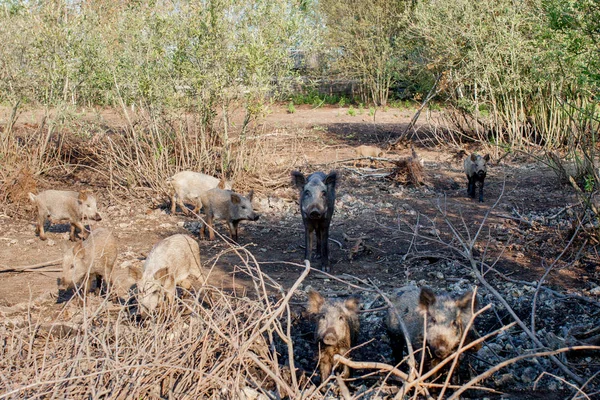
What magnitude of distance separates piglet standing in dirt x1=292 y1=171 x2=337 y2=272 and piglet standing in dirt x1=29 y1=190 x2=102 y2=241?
3.11m

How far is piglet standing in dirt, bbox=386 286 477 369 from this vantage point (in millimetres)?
4590

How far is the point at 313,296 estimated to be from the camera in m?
5.09

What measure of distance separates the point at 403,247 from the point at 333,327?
3.99 meters

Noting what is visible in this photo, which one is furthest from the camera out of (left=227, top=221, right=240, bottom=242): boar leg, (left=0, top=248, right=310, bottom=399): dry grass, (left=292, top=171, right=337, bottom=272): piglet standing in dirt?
(left=227, top=221, right=240, bottom=242): boar leg

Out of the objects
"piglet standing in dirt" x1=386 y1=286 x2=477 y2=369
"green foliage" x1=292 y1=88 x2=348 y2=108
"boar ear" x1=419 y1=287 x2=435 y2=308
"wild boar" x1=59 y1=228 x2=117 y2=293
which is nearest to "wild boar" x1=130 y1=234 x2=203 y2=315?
"wild boar" x1=59 y1=228 x2=117 y2=293

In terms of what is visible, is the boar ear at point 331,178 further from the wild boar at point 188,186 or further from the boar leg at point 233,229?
the wild boar at point 188,186

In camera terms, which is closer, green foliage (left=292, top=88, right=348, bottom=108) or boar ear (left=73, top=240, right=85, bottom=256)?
boar ear (left=73, top=240, right=85, bottom=256)

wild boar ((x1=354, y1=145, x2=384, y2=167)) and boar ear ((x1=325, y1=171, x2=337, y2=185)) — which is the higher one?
boar ear ((x1=325, y1=171, x2=337, y2=185))

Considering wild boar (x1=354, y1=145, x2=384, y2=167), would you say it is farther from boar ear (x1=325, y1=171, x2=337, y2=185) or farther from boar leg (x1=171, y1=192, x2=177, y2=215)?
boar ear (x1=325, y1=171, x2=337, y2=185)

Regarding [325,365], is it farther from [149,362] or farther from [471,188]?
[471,188]

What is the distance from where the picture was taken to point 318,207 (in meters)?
7.75

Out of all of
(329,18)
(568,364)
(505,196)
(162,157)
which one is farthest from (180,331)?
(329,18)

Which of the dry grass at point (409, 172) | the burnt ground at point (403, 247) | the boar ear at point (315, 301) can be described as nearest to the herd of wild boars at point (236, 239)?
the boar ear at point (315, 301)

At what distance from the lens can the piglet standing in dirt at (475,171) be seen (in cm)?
1122
